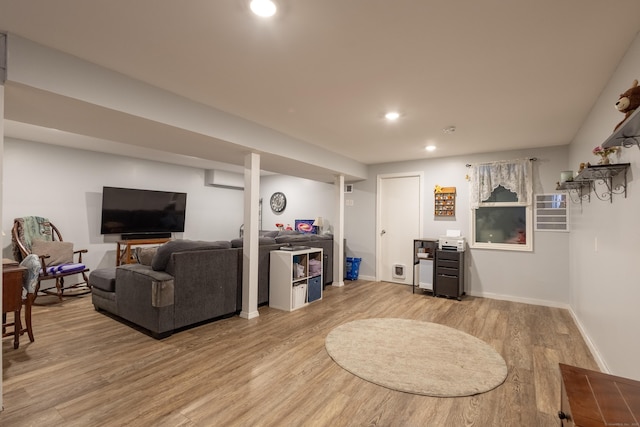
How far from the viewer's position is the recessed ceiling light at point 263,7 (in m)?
1.61

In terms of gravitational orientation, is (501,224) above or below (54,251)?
above

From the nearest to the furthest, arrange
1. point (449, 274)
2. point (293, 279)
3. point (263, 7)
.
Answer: point (263, 7) < point (293, 279) < point (449, 274)

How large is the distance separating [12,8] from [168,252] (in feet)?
7.40

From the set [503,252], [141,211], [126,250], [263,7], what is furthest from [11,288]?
[503,252]

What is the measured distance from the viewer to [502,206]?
15.9 feet

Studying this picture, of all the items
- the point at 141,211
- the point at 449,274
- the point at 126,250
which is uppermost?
the point at 141,211

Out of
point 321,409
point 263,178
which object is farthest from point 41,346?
point 263,178

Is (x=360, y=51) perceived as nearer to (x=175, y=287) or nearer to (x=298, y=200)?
(x=175, y=287)

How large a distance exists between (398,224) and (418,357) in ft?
11.4

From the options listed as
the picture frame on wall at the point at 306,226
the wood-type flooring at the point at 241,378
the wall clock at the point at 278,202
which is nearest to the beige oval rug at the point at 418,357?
the wood-type flooring at the point at 241,378

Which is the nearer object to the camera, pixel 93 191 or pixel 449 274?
pixel 449 274

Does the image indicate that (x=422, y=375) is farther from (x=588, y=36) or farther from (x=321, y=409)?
(x=588, y=36)

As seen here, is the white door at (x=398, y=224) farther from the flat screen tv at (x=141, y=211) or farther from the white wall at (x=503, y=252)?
the flat screen tv at (x=141, y=211)

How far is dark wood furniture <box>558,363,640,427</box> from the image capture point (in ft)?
3.28
